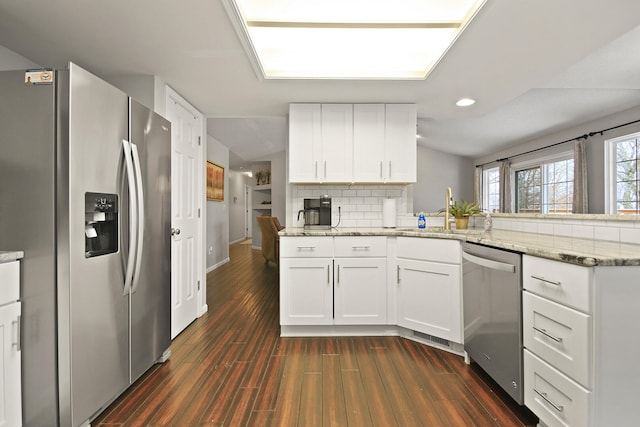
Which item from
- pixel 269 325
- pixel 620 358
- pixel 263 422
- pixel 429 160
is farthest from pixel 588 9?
pixel 429 160

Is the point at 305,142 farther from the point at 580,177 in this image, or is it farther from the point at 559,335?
the point at 580,177

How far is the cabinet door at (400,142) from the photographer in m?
2.84

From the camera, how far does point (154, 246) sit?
1.90 metres

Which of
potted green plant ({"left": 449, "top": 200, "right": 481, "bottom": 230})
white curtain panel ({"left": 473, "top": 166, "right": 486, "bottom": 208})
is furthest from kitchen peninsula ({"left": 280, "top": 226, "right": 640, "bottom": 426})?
white curtain panel ({"left": 473, "top": 166, "right": 486, "bottom": 208})

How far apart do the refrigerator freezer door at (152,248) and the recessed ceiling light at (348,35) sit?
81cm

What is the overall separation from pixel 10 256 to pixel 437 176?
27.0ft

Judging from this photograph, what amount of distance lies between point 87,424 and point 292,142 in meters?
2.36

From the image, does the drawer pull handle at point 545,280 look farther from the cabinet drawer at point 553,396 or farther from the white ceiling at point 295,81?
the white ceiling at point 295,81

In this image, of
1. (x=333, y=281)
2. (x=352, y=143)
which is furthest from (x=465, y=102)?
(x=333, y=281)

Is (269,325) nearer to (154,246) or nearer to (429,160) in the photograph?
(154,246)

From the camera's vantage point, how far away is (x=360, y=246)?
8.20ft

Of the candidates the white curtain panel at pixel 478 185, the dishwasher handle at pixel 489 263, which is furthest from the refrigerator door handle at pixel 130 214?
the white curtain panel at pixel 478 185

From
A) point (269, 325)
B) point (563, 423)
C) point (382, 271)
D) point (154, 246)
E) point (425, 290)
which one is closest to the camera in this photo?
point (563, 423)

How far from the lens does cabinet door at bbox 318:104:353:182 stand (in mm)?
2826
